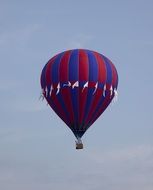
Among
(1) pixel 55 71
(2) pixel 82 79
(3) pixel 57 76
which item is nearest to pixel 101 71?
(2) pixel 82 79

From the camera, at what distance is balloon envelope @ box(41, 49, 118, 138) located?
10325 centimetres

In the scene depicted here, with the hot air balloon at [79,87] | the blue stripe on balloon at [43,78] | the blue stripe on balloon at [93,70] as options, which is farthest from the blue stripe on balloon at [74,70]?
the blue stripe on balloon at [43,78]

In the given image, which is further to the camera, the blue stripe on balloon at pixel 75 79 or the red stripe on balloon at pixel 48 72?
the red stripe on balloon at pixel 48 72

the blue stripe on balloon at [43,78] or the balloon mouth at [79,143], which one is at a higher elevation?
the blue stripe on balloon at [43,78]

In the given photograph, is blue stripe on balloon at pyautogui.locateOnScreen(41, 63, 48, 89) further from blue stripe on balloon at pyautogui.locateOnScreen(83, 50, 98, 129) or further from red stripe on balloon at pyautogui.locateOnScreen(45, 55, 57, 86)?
blue stripe on balloon at pyautogui.locateOnScreen(83, 50, 98, 129)

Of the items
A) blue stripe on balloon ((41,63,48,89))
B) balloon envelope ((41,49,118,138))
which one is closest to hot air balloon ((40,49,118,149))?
balloon envelope ((41,49,118,138))

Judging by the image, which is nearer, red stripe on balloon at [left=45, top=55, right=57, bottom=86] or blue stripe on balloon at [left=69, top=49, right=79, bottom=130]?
blue stripe on balloon at [left=69, top=49, right=79, bottom=130]

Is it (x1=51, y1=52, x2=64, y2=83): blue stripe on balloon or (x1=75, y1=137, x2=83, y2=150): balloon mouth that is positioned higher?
(x1=51, y1=52, x2=64, y2=83): blue stripe on balloon

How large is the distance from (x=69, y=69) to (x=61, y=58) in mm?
1965

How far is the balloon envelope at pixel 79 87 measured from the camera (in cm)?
10325

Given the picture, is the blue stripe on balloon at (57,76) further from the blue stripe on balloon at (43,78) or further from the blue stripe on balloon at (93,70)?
the blue stripe on balloon at (93,70)

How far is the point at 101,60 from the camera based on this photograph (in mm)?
104562

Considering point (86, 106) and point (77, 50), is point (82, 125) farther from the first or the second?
point (77, 50)

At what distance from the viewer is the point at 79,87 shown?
4067 inches
